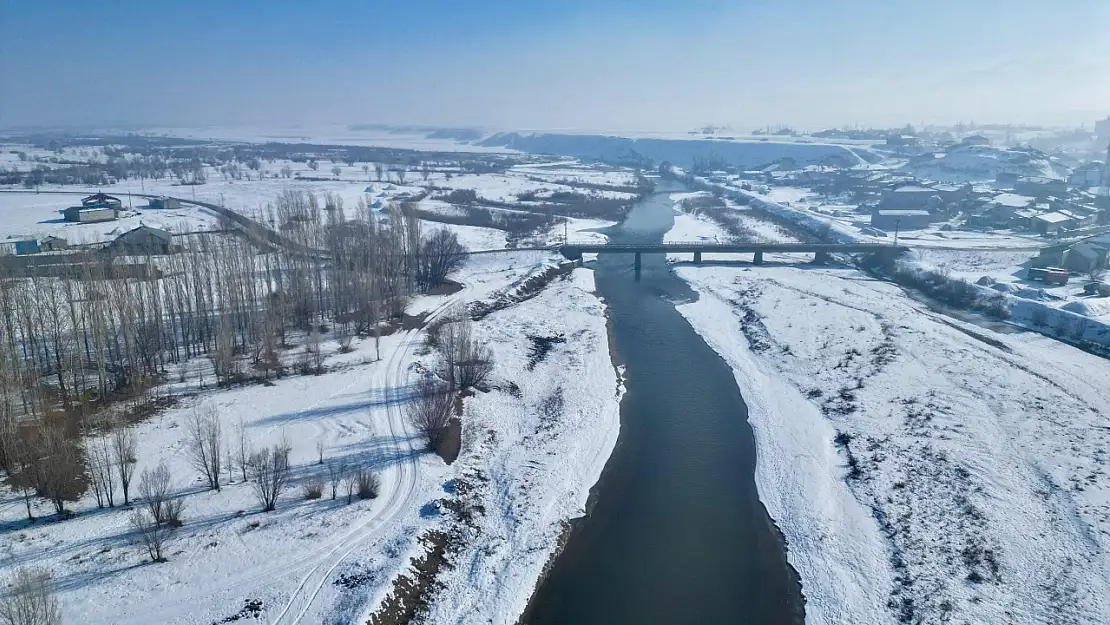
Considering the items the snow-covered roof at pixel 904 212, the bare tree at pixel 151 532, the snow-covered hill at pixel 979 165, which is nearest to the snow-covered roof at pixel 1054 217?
the snow-covered roof at pixel 904 212

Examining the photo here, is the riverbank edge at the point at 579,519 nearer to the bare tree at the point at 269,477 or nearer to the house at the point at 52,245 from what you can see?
the bare tree at the point at 269,477

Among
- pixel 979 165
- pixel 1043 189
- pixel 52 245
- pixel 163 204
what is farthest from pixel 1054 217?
pixel 163 204

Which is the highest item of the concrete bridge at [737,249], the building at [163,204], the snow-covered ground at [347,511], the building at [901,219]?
the building at [163,204]

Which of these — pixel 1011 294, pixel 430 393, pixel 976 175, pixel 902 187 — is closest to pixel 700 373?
pixel 430 393

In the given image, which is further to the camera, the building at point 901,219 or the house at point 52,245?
the building at point 901,219

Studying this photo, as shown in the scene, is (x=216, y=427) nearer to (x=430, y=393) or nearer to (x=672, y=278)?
(x=430, y=393)

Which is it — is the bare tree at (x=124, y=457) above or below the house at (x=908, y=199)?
below

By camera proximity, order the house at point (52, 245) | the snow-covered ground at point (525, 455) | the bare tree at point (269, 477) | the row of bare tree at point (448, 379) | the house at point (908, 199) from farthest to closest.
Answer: the house at point (908, 199) < the house at point (52, 245) < the row of bare tree at point (448, 379) < the bare tree at point (269, 477) < the snow-covered ground at point (525, 455)

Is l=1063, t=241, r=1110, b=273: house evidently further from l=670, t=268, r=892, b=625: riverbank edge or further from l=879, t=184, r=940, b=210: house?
l=670, t=268, r=892, b=625: riverbank edge
